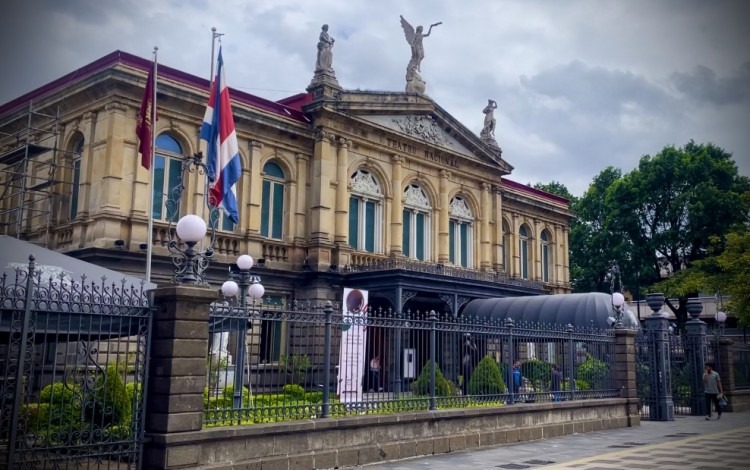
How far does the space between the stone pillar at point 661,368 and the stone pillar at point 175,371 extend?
15.4m

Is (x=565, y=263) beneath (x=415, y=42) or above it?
beneath

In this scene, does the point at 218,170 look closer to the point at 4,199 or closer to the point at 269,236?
the point at 269,236

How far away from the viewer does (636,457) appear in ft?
43.4

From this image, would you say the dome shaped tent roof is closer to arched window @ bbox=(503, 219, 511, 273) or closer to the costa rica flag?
arched window @ bbox=(503, 219, 511, 273)

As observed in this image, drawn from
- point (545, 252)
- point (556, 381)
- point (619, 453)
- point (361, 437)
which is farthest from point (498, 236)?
point (361, 437)

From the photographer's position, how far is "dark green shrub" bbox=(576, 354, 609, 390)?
61.0 ft

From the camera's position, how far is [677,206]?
142 ft

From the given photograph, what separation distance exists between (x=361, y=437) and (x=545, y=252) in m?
30.6

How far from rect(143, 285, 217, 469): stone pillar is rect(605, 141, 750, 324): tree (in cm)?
3582

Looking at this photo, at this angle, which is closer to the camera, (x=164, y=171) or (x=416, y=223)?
(x=164, y=171)

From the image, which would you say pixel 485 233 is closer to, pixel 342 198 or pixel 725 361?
pixel 342 198

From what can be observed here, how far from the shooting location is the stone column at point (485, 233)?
3344 cm

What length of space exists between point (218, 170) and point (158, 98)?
8181 millimetres

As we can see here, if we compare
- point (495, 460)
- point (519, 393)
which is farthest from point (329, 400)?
point (519, 393)
